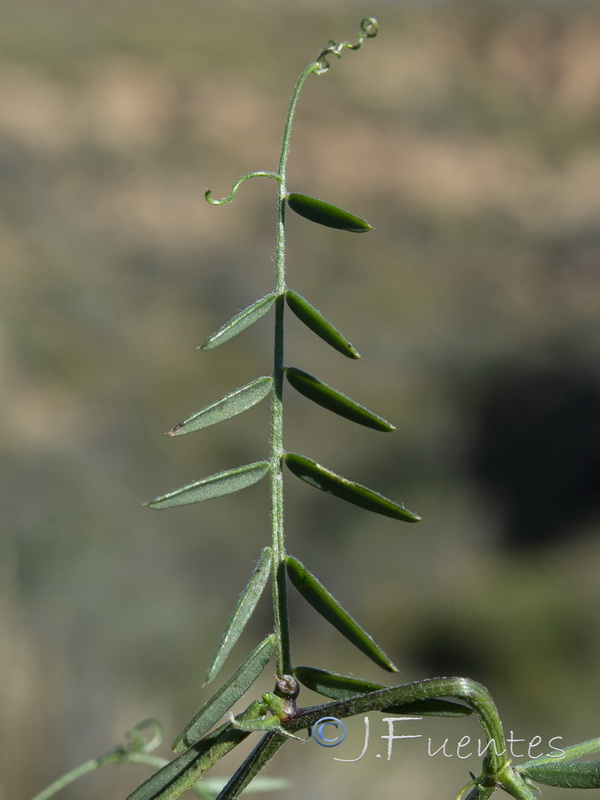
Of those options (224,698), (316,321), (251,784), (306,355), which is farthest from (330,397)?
(306,355)

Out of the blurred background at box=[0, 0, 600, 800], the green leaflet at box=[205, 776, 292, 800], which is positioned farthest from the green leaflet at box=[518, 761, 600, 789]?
the blurred background at box=[0, 0, 600, 800]

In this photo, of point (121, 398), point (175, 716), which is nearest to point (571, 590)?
point (175, 716)

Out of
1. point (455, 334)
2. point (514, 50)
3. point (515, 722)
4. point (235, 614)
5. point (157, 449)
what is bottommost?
point (515, 722)

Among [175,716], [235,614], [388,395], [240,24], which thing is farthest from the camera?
[240,24]

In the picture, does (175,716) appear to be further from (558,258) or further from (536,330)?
(558,258)

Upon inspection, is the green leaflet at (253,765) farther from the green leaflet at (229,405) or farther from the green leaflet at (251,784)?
the green leaflet at (251,784)

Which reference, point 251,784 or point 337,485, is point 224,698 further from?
point 251,784

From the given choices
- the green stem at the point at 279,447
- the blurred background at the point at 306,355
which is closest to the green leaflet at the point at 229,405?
the green stem at the point at 279,447
